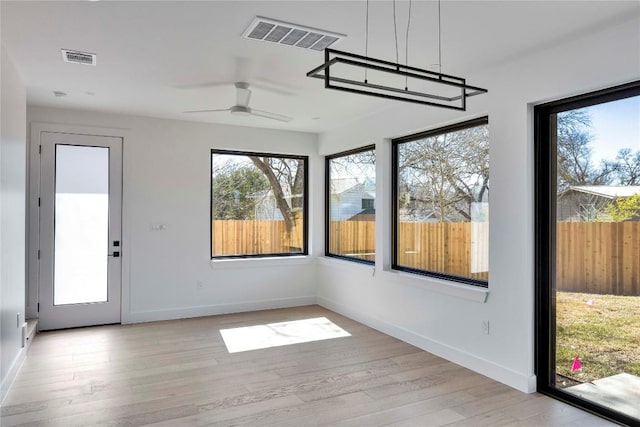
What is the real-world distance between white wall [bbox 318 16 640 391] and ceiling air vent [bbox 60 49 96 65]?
2946 mm

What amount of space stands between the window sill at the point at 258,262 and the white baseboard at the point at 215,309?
0.51 m

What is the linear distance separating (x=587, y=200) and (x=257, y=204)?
13.9 ft

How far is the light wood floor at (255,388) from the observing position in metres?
2.93

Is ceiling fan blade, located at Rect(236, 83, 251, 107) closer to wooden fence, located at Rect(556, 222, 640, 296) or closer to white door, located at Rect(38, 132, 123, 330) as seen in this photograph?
white door, located at Rect(38, 132, 123, 330)

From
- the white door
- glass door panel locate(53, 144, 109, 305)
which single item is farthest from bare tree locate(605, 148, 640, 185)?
glass door panel locate(53, 144, 109, 305)

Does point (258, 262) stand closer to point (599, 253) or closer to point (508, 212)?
point (508, 212)

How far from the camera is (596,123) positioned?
302cm

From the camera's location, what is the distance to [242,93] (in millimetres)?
4102

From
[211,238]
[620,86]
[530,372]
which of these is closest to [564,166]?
[620,86]

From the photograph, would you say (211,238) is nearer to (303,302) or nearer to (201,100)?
(303,302)

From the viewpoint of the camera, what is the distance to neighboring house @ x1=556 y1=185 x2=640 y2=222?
9.51 ft

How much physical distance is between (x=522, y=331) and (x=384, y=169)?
2362mm

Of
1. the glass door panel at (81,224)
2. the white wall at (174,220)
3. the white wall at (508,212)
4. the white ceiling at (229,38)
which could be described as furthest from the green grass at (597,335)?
the glass door panel at (81,224)

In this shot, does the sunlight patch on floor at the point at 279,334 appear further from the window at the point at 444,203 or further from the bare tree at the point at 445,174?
the bare tree at the point at 445,174
